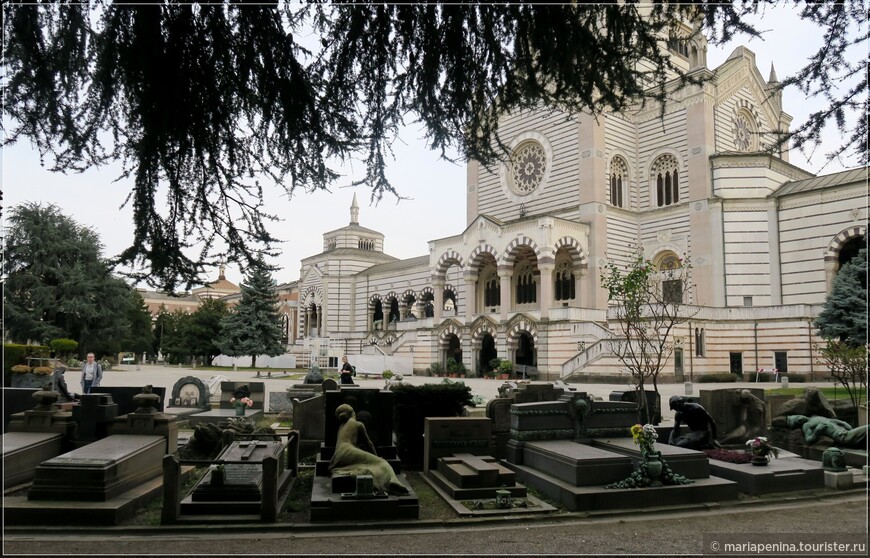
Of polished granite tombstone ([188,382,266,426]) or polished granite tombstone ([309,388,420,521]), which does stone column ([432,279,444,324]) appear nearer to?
polished granite tombstone ([188,382,266,426])

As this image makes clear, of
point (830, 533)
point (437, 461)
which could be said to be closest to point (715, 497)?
point (830, 533)

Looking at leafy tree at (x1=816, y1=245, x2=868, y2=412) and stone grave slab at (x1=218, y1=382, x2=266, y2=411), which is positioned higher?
leafy tree at (x1=816, y1=245, x2=868, y2=412)

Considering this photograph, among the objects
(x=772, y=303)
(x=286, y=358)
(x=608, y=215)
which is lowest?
(x=286, y=358)

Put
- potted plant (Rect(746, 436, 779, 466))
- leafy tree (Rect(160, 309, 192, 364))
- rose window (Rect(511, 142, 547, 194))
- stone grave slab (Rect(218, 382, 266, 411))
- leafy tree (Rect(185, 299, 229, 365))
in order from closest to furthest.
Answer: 1. potted plant (Rect(746, 436, 779, 466))
2. stone grave slab (Rect(218, 382, 266, 411))
3. rose window (Rect(511, 142, 547, 194))
4. leafy tree (Rect(185, 299, 229, 365))
5. leafy tree (Rect(160, 309, 192, 364))

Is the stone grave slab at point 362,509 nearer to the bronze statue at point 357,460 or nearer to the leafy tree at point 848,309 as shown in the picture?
the bronze statue at point 357,460

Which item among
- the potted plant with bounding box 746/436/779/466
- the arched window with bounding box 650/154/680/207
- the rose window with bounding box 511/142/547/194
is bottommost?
the potted plant with bounding box 746/436/779/466

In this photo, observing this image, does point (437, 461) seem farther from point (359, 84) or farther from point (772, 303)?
point (772, 303)

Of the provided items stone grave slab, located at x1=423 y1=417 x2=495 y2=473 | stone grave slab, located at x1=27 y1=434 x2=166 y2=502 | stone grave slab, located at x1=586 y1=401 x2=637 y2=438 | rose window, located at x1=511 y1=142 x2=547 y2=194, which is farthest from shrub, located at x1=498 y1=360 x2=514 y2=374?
stone grave slab, located at x1=27 y1=434 x2=166 y2=502

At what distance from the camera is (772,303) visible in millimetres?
34062

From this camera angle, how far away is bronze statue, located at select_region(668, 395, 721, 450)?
34.9 feet

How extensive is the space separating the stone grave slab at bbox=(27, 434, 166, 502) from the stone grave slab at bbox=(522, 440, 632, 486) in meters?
5.78

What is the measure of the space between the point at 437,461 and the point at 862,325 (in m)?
23.5

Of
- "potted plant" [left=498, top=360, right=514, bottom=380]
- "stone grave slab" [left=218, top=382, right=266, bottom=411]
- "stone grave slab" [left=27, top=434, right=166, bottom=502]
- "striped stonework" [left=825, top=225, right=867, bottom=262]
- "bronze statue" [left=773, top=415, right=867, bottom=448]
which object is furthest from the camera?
"potted plant" [left=498, top=360, right=514, bottom=380]

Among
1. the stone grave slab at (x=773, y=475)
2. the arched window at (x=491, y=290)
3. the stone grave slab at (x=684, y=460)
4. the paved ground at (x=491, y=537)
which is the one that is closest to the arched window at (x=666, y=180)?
the arched window at (x=491, y=290)
